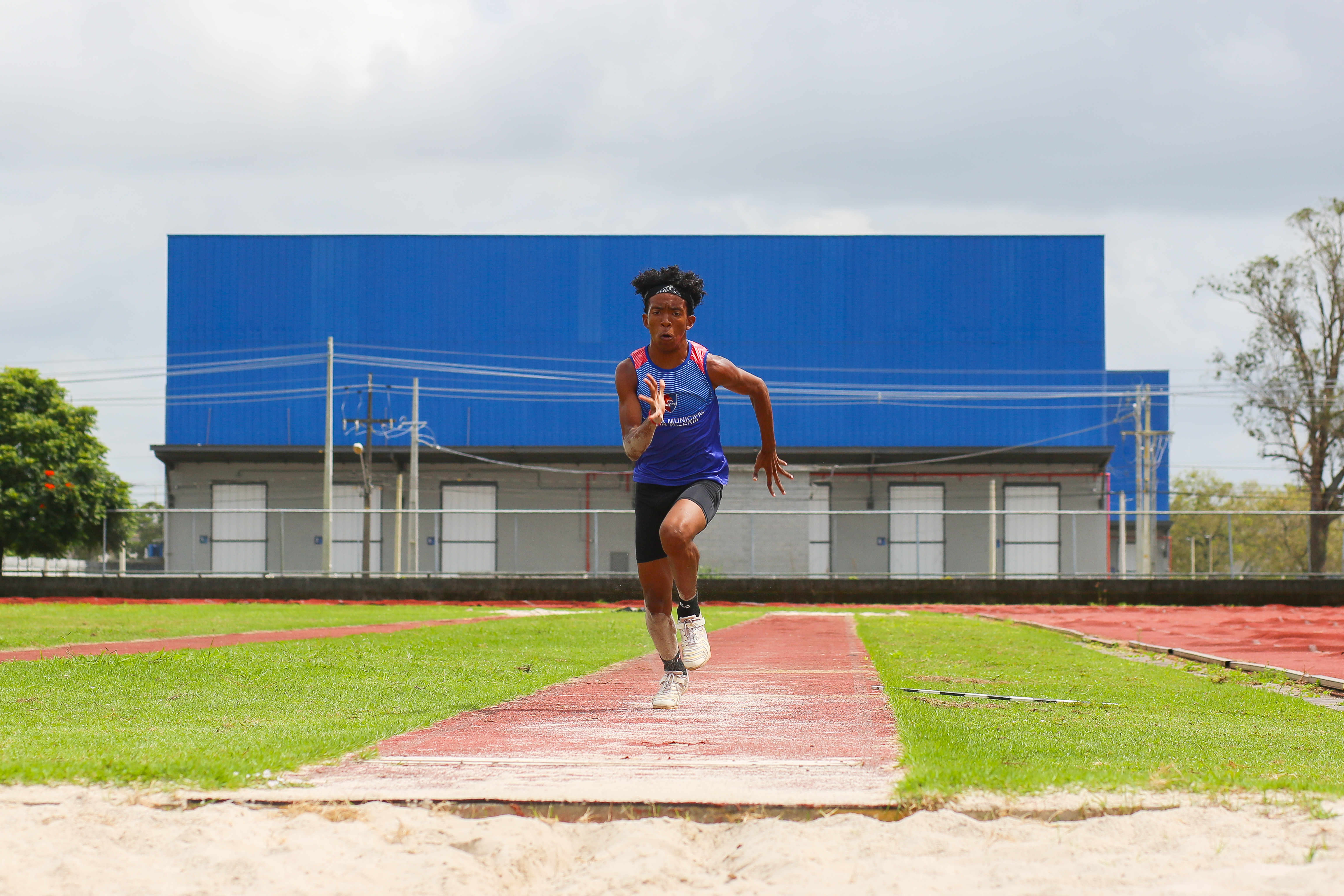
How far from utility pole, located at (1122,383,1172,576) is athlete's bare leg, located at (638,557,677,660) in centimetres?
2984

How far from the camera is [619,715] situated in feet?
20.2

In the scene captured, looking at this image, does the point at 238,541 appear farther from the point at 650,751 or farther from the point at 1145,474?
the point at 650,751

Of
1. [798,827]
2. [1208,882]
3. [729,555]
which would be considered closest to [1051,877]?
[1208,882]

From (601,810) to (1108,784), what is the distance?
1.58 meters

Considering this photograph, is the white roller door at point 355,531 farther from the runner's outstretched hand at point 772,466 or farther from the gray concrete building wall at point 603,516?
the runner's outstretched hand at point 772,466

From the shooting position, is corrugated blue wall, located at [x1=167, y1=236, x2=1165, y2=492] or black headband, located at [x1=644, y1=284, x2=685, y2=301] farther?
corrugated blue wall, located at [x1=167, y1=236, x2=1165, y2=492]

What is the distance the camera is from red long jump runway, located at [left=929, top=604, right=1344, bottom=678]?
460 inches

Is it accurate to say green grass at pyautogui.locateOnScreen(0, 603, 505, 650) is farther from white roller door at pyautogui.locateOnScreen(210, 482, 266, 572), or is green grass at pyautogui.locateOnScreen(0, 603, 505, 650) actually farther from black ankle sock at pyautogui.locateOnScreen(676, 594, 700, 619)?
white roller door at pyautogui.locateOnScreen(210, 482, 266, 572)

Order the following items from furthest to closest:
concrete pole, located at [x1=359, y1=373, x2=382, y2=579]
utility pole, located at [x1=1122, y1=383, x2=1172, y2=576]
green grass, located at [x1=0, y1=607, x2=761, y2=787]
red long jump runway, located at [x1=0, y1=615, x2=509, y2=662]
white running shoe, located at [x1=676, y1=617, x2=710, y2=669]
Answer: concrete pole, located at [x1=359, y1=373, x2=382, y2=579] < utility pole, located at [x1=1122, y1=383, x2=1172, y2=576] < red long jump runway, located at [x1=0, y1=615, x2=509, y2=662] < white running shoe, located at [x1=676, y1=617, x2=710, y2=669] < green grass, located at [x1=0, y1=607, x2=761, y2=787]

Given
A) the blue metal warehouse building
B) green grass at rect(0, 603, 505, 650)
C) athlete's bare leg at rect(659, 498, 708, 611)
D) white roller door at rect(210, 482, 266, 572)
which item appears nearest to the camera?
athlete's bare leg at rect(659, 498, 708, 611)

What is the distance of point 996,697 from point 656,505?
2.36 meters

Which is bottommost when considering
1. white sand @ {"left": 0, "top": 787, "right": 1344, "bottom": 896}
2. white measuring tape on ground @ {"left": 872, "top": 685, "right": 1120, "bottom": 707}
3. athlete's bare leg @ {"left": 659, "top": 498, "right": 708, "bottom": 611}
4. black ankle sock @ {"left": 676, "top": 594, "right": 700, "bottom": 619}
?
white measuring tape on ground @ {"left": 872, "top": 685, "right": 1120, "bottom": 707}

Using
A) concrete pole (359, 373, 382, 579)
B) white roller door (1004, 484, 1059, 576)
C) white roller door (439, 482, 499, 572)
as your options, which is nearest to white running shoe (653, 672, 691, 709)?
white roller door (1004, 484, 1059, 576)

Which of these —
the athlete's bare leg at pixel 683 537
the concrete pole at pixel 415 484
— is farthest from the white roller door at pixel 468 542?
the athlete's bare leg at pixel 683 537
